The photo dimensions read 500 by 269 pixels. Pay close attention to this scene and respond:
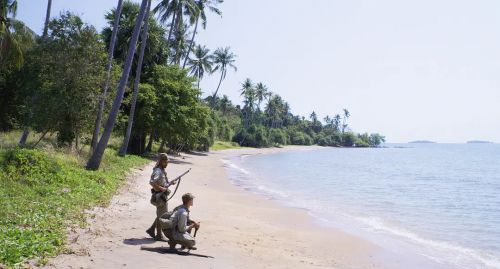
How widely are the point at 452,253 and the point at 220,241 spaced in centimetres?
663

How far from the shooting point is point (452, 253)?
12172 mm

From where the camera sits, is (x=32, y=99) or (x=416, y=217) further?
(x=32, y=99)

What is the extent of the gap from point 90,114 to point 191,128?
1261 centimetres

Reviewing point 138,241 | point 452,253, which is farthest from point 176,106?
point 138,241

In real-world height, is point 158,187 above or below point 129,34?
below

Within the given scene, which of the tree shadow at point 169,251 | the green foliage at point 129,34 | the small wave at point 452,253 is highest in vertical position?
the green foliage at point 129,34

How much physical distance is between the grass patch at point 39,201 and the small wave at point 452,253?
9.10m

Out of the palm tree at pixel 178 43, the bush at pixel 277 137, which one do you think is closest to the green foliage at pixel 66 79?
the palm tree at pixel 178 43

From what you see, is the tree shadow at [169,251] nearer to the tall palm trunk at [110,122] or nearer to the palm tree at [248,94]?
the tall palm trunk at [110,122]

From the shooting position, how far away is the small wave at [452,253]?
11250mm

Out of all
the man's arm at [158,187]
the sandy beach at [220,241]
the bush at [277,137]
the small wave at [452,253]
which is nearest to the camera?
the sandy beach at [220,241]

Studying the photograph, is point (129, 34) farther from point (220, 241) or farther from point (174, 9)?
point (220, 241)

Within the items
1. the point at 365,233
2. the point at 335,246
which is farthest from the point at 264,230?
the point at 365,233

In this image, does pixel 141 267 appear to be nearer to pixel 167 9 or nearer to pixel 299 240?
pixel 299 240
